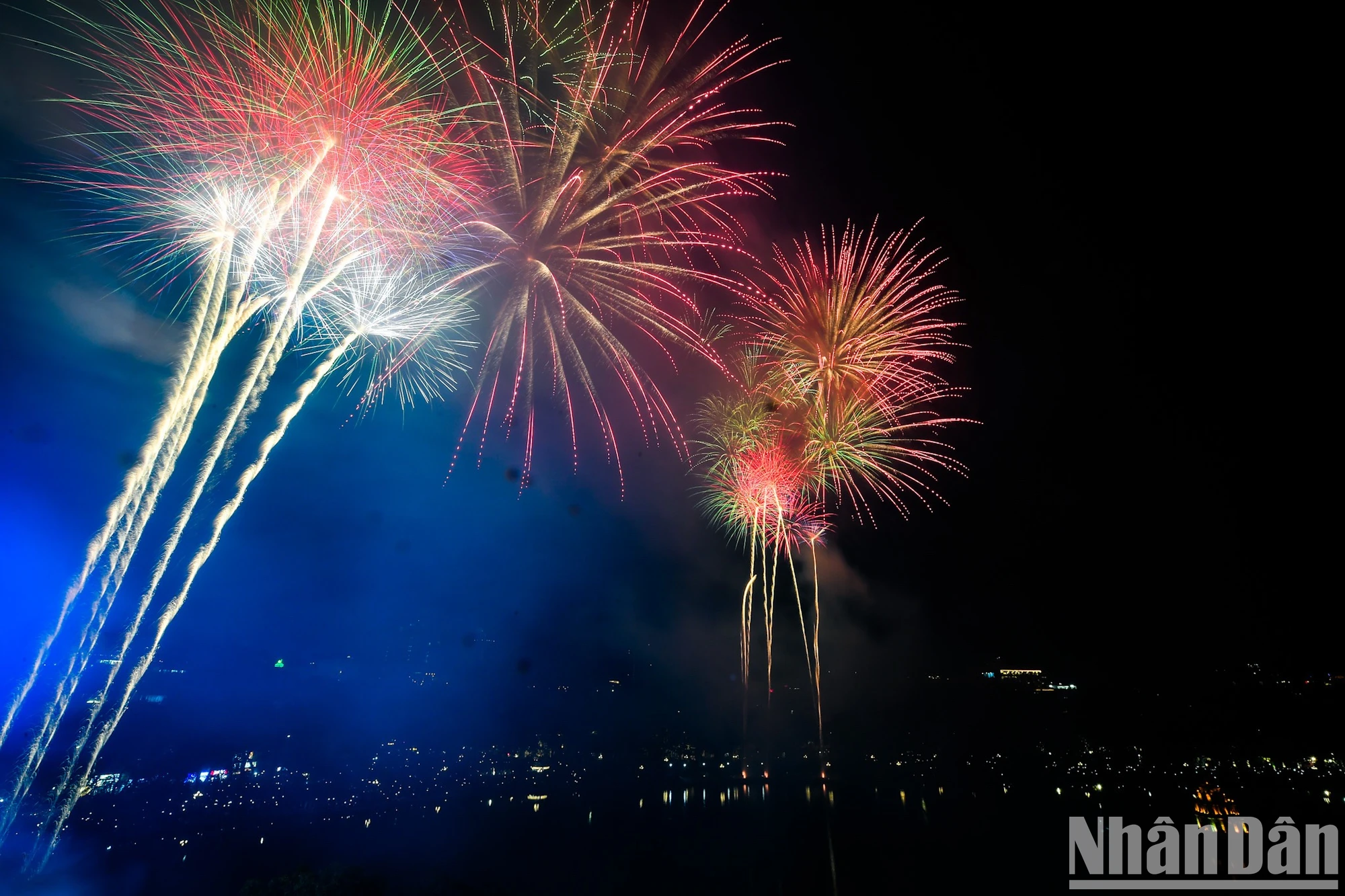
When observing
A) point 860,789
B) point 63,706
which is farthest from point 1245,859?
point 63,706

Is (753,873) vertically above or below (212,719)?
above

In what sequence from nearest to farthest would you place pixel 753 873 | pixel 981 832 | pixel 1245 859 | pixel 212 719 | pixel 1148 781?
pixel 753 873 → pixel 1245 859 → pixel 981 832 → pixel 1148 781 → pixel 212 719

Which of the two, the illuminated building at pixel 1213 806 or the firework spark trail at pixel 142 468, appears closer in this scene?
the firework spark trail at pixel 142 468

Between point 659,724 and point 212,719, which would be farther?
point 659,724

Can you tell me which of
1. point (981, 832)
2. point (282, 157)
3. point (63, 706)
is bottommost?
point (981, 832)

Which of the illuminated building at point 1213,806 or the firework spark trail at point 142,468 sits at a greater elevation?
the firework spark trail at point 142,468

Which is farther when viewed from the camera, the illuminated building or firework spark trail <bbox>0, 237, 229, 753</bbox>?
the illuminated building

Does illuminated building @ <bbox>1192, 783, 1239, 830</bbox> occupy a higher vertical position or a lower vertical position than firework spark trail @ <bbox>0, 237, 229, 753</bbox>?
lower

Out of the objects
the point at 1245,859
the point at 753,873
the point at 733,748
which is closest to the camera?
the point at 753,873

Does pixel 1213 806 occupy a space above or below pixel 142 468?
below

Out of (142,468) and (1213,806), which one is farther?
(1213,806)

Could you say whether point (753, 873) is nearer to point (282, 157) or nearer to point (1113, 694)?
point (282, 157)
